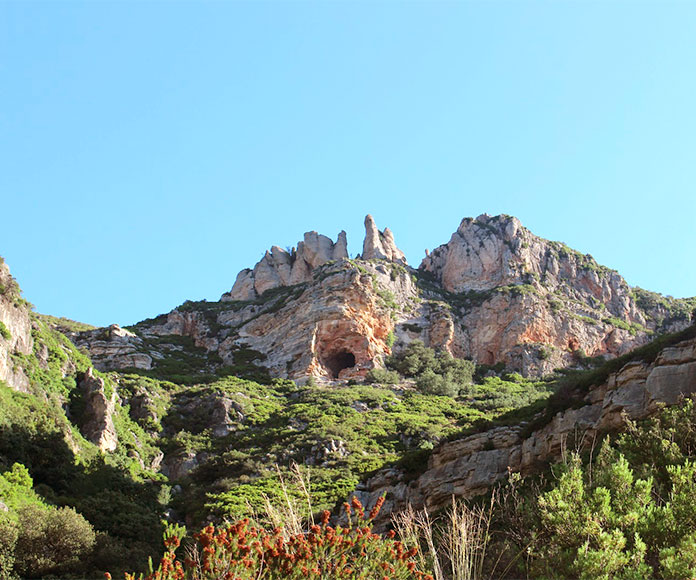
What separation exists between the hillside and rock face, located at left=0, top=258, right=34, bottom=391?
0.54 ft

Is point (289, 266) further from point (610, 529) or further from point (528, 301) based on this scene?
point (610, 529)

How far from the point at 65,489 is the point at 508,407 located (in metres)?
29.6

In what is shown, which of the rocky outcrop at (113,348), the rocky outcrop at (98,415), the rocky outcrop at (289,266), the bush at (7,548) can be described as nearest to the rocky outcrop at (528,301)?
the rocky outcrop at (289,266)

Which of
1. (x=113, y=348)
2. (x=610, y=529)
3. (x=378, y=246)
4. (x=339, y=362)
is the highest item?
(x=378, y=246)

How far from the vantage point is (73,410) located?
40094mm

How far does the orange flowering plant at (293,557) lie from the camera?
30.0ft

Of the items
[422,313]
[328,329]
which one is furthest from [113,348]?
[422,313]

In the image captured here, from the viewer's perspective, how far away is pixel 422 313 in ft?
242

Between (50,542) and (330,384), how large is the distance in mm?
35583

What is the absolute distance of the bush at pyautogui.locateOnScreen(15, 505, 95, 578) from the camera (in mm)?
23391

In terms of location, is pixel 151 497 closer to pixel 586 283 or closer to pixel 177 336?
pixel 177 336

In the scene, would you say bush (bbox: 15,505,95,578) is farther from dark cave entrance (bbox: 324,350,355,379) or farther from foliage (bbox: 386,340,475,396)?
dark cave entrance (bbox: 324,350,355,379)

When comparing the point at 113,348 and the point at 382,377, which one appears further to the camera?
the point at 113,348

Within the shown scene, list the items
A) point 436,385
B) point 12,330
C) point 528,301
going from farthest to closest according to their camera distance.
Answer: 1. point 528,301
2. point 436,385
3. point 12,330
